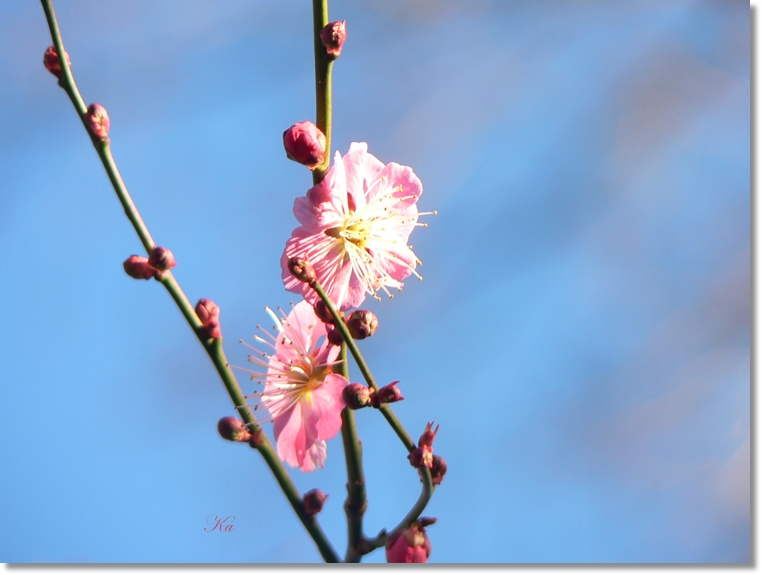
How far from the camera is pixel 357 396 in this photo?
22.2 inches

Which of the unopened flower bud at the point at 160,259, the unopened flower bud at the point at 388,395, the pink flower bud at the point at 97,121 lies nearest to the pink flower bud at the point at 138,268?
the unopened flower bud at the point at 160,259

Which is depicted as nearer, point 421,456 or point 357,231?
point 421,456

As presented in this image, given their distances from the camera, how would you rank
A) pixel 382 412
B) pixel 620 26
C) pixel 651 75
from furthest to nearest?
pixel 651 75
pixel 620 26
pixel 382 412

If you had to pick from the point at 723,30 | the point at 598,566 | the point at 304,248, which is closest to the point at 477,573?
the point at 598,566

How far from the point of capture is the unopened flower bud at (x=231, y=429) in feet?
2.00

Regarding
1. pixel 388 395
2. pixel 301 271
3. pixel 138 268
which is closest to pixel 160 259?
pixel 138 268

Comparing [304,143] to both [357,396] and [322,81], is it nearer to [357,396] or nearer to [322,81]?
[322,81]

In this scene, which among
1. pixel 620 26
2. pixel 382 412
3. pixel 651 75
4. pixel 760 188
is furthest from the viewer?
pixel 651 75

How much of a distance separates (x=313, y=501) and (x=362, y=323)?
17 centimetres

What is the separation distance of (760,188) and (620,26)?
0.38 m

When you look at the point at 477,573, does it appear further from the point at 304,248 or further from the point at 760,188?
the point at 760,188

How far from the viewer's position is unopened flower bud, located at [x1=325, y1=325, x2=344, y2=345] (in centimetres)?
63

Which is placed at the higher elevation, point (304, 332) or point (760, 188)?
point (760, 188)

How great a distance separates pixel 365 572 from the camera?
639 millimetres
